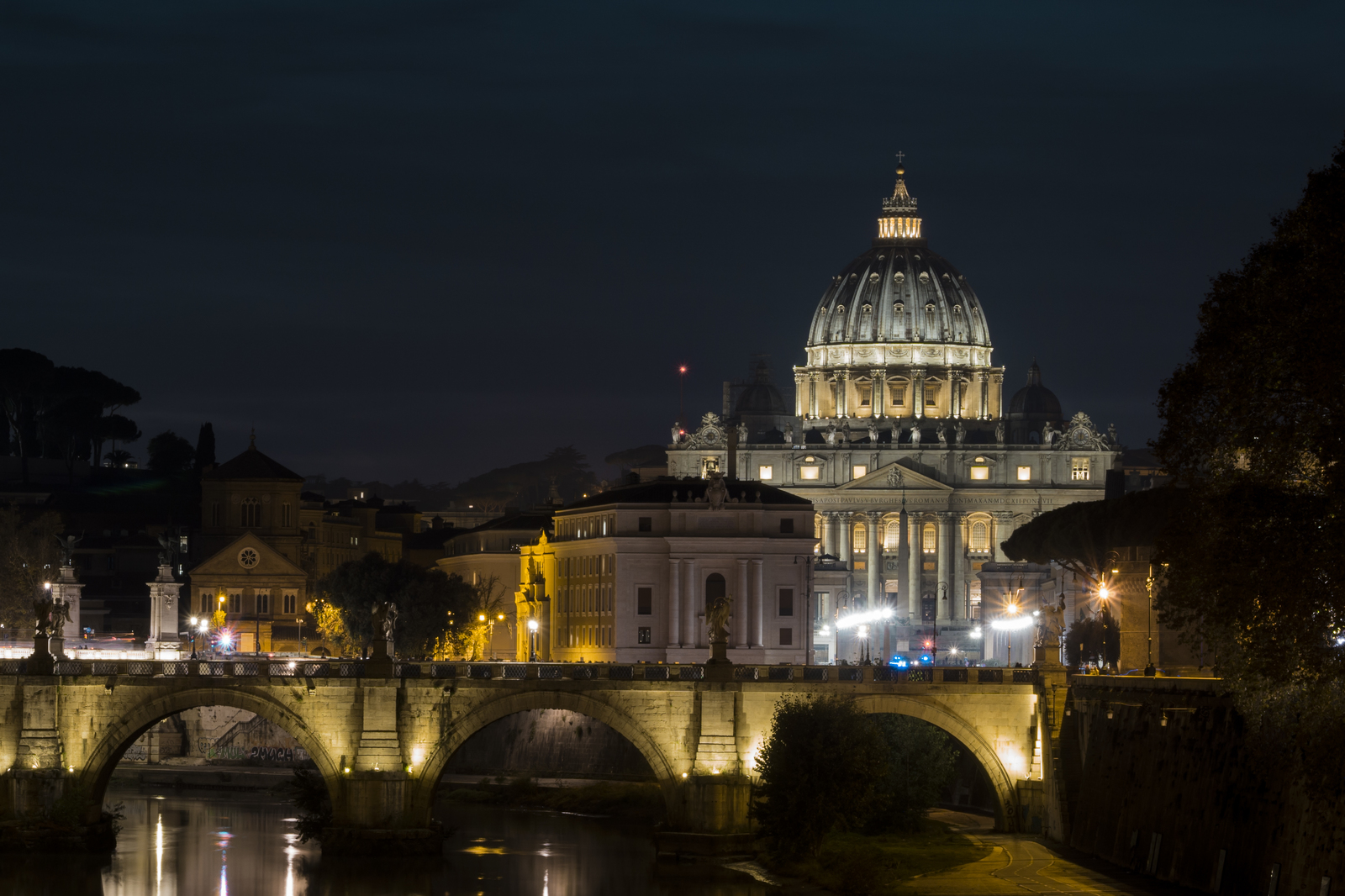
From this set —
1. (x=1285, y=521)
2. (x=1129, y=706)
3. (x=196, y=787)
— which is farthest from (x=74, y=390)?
(x=1285, y=521)

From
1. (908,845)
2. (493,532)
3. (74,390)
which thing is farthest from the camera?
(74,390)

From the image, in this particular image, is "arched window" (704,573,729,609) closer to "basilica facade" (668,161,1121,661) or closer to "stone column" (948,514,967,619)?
"basilica facade" (668,161,1121,661)

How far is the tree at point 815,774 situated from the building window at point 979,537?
4284 inches

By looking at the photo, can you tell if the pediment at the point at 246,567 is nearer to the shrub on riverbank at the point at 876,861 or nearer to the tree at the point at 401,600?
the tree at the point at 401,600

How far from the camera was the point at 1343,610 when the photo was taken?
34906 mm

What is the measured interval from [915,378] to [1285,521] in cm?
14829

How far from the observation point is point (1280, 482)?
119 feet

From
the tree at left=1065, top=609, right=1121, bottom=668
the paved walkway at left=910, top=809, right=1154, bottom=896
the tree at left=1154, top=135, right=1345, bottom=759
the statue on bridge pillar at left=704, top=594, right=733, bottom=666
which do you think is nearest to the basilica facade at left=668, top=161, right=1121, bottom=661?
the tree at left=1065, top=609, right=1121, bottom=668

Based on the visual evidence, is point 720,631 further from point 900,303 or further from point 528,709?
point 900,303

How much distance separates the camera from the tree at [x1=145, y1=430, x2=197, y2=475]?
16462 centimetres

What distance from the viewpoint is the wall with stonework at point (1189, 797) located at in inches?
1499

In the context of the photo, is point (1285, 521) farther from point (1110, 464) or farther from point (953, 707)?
point (1110, 464)

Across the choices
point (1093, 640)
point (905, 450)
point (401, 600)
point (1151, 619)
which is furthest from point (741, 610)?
point (905, 450)

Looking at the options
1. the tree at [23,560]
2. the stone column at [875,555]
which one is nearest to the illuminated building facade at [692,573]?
the tree at [23,560]
